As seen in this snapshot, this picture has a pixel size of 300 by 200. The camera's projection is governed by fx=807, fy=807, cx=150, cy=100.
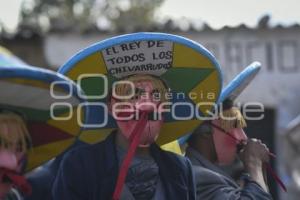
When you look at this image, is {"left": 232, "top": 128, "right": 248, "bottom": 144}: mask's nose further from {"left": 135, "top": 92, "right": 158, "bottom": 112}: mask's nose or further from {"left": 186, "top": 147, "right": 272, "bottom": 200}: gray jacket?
{"left": 135, "top": 92, "right": 158, "bottom": 112}: mask's nose

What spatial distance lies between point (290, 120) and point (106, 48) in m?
4.88

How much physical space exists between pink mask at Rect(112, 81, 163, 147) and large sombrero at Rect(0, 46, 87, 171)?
158 mm

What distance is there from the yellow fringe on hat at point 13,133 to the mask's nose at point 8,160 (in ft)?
0.07

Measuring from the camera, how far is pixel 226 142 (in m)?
3.06

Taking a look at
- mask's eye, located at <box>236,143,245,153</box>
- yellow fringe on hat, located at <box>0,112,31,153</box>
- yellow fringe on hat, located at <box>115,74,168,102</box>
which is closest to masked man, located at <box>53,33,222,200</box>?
yellow fringe on hat, located at <box>115,74,168,102</box>

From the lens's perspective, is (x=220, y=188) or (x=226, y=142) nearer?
(x=220, y=188)

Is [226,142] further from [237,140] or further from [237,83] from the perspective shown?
[237,83]

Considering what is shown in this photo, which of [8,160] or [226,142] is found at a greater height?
[8,160]

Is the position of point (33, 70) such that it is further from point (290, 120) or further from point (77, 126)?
point (290, 120)

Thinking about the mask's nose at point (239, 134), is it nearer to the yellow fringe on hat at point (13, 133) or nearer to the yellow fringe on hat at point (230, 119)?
the yellow fringe on hat at point (230, 119)

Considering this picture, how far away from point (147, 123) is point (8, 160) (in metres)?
0.48

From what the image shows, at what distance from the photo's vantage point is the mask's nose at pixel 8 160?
7.26 feet

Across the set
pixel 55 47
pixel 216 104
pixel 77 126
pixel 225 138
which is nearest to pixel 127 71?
pixel 77 126

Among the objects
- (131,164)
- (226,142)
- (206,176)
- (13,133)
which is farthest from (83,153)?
(226,142)
